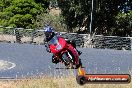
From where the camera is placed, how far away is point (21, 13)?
5666cm

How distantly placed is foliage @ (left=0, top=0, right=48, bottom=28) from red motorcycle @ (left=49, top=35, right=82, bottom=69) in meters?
48.5

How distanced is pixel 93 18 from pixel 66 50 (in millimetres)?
47578

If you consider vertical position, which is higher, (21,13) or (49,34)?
(49,34)

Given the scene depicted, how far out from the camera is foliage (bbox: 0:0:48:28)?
55.5 m

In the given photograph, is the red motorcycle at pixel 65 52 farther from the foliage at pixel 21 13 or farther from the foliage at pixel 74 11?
the foliage at pixel 21 13

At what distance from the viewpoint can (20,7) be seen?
56.9 meters

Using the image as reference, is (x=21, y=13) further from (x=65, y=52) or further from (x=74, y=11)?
(x=65, y=52)

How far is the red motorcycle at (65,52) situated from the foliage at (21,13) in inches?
1910

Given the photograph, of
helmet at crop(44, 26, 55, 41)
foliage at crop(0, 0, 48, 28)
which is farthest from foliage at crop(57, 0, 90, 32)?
helmet at crop(44, 26, 55, 41)

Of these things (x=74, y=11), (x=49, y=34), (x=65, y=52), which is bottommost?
(x=74, y=11)

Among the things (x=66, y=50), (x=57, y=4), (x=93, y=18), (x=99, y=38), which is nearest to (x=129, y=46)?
(x=99, y=38)

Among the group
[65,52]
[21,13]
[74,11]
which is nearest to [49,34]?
[65,52]

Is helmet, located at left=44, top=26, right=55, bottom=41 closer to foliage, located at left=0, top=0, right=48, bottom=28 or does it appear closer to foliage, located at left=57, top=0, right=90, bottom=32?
foliage, located at left=57, top=0, right=90, bottom=32

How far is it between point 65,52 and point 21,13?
5115cm
